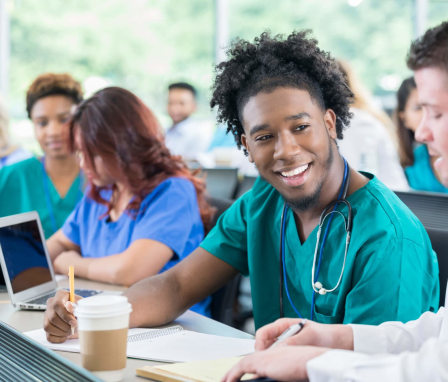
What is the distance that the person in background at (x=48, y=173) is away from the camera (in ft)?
8.40

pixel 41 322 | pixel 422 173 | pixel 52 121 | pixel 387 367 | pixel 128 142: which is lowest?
pixel 41 322

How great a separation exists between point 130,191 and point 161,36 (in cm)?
376

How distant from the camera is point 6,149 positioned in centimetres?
380

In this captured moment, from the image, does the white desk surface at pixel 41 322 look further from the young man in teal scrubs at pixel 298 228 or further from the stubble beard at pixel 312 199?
the stubble beard at pixel 312 199

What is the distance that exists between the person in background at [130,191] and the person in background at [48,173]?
43 cm

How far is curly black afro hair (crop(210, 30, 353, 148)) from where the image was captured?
1426mm

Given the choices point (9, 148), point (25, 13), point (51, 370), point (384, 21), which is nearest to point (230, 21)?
point (384, 21)

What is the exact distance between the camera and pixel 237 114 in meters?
1.58

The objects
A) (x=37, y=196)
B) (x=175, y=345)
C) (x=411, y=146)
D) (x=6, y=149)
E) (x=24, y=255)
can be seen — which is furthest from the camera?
(x=6, y=149)

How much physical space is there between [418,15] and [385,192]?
516cm

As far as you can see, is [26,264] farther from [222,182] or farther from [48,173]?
[222,182]

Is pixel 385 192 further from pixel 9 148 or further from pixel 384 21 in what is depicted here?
pixel 384 21

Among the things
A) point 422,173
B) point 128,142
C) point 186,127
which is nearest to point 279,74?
point 128,142

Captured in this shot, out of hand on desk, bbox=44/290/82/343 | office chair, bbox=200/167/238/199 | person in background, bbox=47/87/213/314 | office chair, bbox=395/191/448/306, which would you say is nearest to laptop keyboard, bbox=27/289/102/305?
person in background, bbox=47/87/213/314
